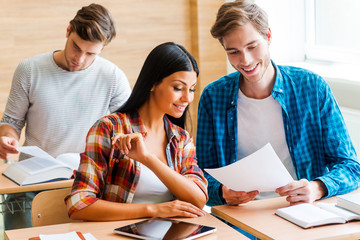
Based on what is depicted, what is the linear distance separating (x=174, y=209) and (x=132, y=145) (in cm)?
29

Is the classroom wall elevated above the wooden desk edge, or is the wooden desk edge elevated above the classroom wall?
the classroom wall

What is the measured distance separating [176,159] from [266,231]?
571mm

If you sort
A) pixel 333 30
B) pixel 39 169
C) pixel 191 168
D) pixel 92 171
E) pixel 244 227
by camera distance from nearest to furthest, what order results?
pixel 244 227
pixel 92 171
pixel 191 168
pixel 39 169
pixel 333 30

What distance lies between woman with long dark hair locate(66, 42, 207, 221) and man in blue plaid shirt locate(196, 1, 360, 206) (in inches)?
8.4

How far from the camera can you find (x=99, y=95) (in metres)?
3.48

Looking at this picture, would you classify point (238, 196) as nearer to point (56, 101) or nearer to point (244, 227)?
point (244, 227)

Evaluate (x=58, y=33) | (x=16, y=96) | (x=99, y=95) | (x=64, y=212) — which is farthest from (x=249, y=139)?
(x=58, y=33)

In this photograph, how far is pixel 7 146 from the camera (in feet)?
9.91

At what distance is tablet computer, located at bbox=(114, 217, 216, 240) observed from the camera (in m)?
1.92

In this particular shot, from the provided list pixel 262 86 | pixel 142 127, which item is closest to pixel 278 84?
pixel 262 86

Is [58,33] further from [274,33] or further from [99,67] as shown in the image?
[274,33]

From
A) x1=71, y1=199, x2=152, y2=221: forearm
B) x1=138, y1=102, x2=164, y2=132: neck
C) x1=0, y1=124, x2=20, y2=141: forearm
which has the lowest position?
x1=71, y1=199, x2=152, y2=221: forearm

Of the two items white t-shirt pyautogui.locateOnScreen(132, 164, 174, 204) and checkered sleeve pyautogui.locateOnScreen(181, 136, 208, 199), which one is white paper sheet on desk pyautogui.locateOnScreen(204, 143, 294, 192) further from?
white t-shirt pyautogui.locateOnScreen(132, 164, 174, 204)

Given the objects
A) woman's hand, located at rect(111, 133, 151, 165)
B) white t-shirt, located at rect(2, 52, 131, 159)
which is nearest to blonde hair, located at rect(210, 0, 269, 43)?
woman's hand, located at rect(111, 133, 151, 165)
